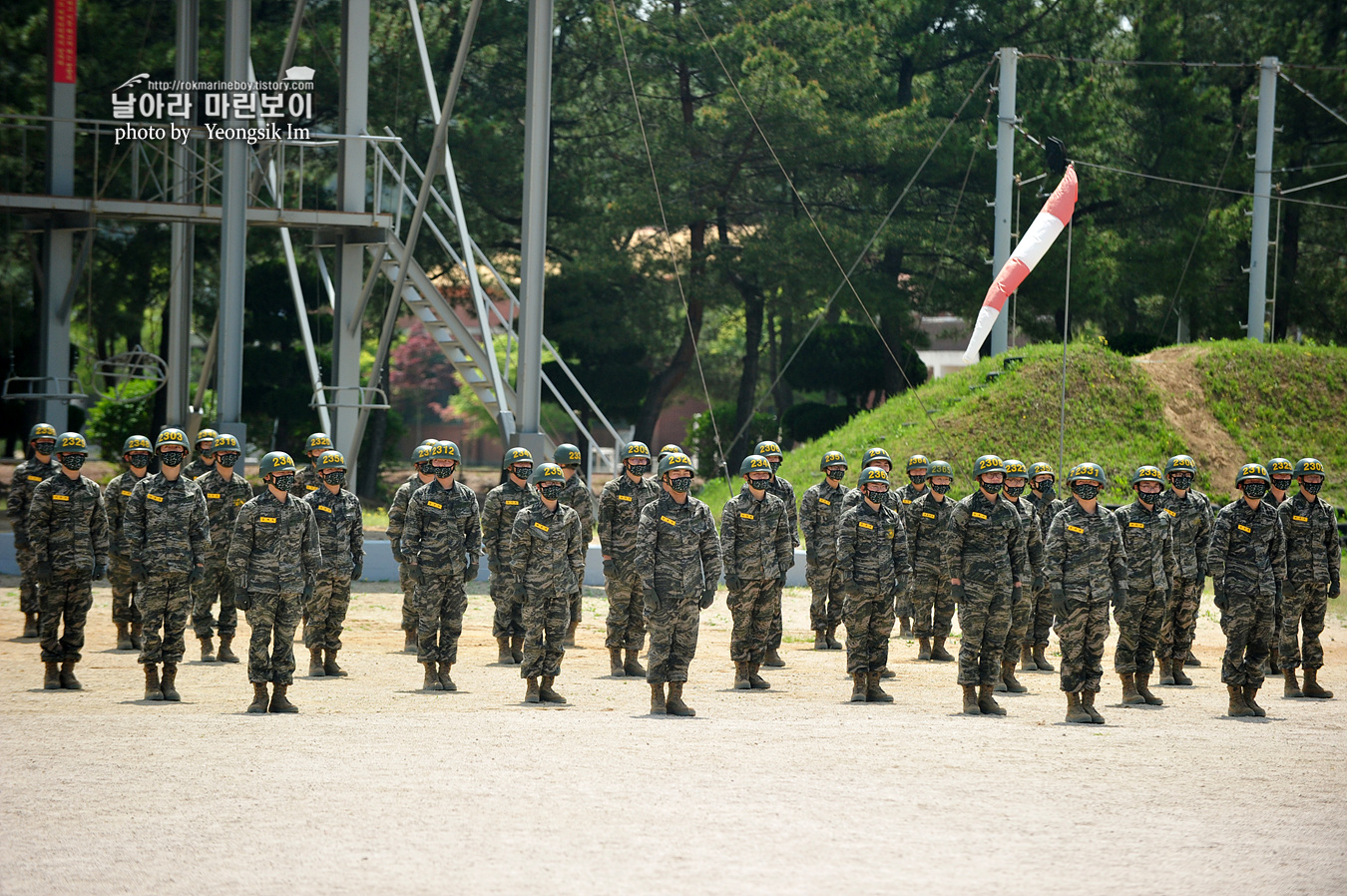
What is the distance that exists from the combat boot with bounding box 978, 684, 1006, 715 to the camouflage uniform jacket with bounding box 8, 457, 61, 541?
928cm

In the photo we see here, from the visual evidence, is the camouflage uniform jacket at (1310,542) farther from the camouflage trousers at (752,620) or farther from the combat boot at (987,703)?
the camouflage trousers at (752,620)

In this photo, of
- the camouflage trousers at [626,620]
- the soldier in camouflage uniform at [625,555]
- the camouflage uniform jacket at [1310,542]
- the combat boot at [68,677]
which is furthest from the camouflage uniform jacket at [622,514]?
the camouflage uniform jacket at [1310,542]

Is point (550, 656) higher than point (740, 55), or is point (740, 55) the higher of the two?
point (740, 55)

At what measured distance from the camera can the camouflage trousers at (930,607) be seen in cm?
1585

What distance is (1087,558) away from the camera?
11789mm

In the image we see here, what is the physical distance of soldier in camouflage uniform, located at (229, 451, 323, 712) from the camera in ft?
38.0

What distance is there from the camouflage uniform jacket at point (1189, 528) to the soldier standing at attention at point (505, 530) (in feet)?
20.6

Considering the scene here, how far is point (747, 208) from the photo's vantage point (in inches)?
1503

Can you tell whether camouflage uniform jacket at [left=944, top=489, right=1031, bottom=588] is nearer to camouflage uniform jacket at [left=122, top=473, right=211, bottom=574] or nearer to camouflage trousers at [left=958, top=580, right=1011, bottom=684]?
camouflage trousers at [left=958, top=580, right=1011, bottom=684]

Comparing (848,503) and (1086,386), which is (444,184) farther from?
(848,503)

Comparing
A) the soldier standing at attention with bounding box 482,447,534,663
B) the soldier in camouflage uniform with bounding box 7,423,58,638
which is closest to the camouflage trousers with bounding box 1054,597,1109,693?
the soldier standing at attention with bounding box 482,447,534,663

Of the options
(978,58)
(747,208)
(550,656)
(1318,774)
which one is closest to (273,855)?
(550,656)

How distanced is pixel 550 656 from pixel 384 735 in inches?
84.8

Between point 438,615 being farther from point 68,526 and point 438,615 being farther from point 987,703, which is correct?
point 987,703
